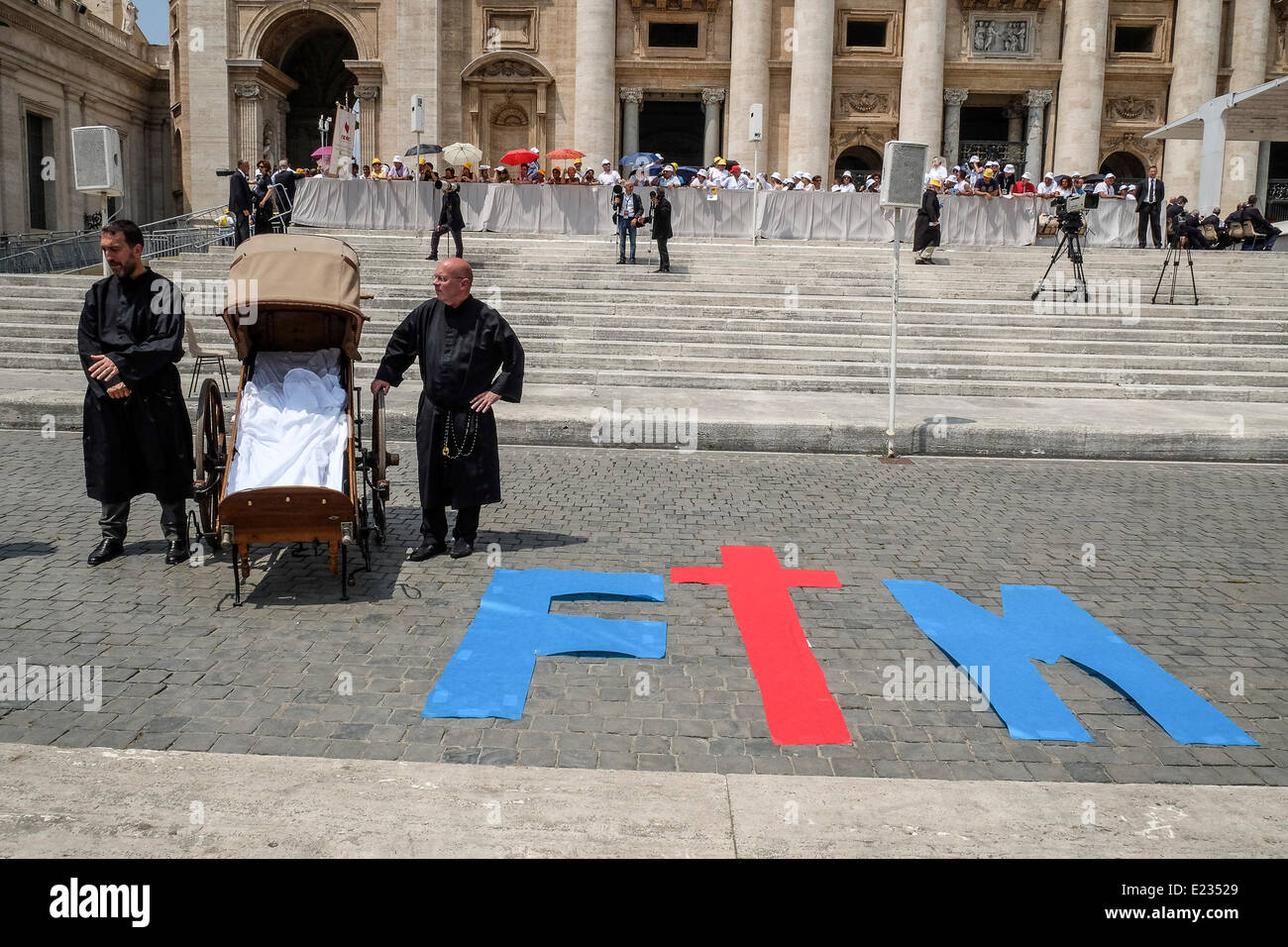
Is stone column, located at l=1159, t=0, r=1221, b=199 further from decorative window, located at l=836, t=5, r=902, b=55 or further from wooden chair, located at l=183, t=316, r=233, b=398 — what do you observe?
wooden chair, located at l=183, t=316, r=233, b=398

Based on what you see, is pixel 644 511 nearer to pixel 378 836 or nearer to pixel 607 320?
pixel 378 836

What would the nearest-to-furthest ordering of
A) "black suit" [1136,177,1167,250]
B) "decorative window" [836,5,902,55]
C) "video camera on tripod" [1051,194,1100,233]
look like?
"video camera on tripod" [1051,194,1100,233] → "black suit" [1136,177,1167,250] → "decorative window" [836,5,902,55]

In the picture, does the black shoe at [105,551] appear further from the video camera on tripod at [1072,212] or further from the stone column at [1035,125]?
the stone column at [1035,125]

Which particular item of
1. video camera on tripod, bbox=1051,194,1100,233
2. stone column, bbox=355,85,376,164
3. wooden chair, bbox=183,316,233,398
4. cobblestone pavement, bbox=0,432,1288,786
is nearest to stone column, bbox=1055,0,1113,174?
video camera on tripod, bbox=1051,194,1100,233

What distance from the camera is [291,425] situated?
21.1 feet

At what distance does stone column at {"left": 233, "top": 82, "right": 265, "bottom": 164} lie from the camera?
1416 inches

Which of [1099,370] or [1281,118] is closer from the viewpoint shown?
[1099,370]

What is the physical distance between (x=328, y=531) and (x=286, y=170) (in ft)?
63.9

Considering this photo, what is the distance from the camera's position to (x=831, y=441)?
1185 cm

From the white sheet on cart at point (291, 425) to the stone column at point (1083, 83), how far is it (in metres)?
33.7

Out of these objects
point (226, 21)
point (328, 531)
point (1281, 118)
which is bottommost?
point (328, 531)

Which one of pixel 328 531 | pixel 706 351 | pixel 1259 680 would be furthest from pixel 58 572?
pixel 706 351

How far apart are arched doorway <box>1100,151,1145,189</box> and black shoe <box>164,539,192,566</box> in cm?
Result: 3773

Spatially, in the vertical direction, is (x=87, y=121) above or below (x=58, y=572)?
above
